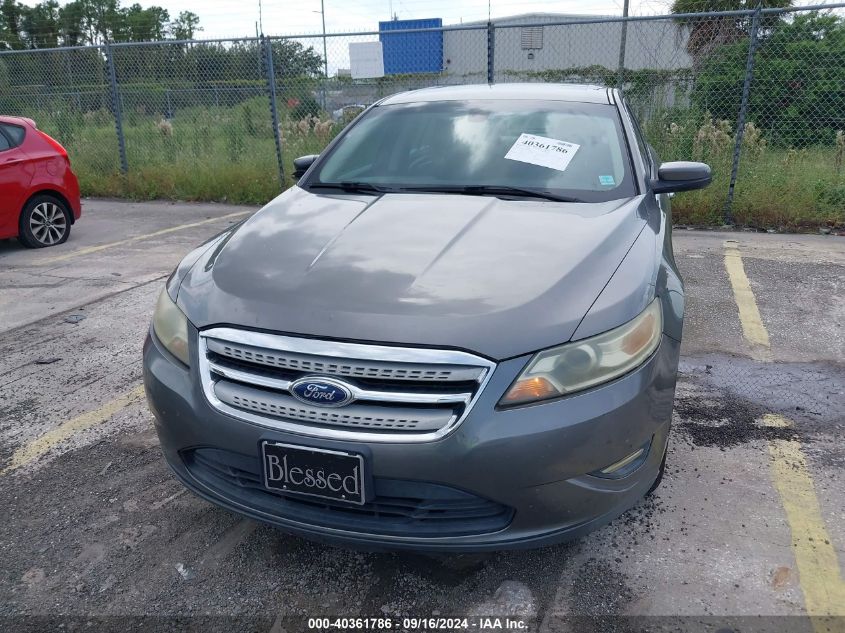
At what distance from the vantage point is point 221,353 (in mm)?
2066

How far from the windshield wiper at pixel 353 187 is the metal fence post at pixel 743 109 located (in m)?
5.37

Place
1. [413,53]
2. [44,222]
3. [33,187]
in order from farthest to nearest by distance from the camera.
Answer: [413,53], [44,222], [33,187]

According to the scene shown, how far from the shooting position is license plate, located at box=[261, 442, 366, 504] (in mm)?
1852

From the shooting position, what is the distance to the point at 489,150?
3211 millimetres

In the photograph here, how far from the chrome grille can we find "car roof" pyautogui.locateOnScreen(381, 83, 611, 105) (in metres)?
2.20

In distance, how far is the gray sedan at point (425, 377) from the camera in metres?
1.84

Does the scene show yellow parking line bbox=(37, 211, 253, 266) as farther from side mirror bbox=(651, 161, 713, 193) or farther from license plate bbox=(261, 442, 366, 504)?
side mirror bbox=(651, 161, 713, 193)

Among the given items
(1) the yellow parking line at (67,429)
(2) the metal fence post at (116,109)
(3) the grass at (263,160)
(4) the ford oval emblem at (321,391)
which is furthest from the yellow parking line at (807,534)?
(2) the metal fence post at (116,109)

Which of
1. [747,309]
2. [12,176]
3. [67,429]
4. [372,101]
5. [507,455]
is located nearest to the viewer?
[507,455]

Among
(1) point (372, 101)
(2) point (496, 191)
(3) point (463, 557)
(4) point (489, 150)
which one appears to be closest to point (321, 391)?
(3) point (463, 557)

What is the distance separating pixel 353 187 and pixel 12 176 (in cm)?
514

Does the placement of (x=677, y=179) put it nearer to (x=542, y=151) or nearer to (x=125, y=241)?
(x=542, y=151)

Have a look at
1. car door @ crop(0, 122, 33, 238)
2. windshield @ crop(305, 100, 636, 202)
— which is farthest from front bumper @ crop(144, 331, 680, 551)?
car door @ crop(0, 122, 33, 238)

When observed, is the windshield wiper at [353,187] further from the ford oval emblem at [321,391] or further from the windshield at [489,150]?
the ford oval emblem at [321,391]
